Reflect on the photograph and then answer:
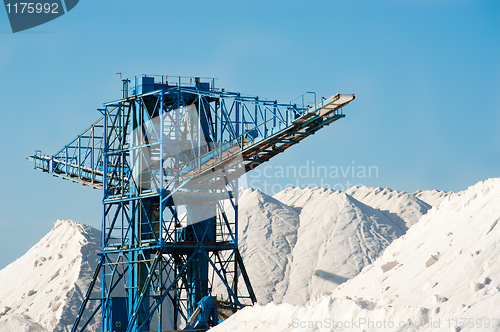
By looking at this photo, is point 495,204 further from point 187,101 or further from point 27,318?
point 27,318

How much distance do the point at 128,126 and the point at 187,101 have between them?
12.3 feet

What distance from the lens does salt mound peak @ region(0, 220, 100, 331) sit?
4659 cm

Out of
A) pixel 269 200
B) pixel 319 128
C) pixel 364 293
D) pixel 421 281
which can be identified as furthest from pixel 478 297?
pixel 269 200

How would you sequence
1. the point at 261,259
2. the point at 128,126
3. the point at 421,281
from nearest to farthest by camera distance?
the point at 421,281
the point at 128,126
the point at 261,259

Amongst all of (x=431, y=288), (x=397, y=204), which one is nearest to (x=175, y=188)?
(x=431, y=288)

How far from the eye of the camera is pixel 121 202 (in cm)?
3616

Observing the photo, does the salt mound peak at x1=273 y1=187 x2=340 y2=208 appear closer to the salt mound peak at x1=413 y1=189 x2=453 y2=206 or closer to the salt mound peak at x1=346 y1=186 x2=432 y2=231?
the salt mound peak at x1=346 y1=186 x2=432 y2=231

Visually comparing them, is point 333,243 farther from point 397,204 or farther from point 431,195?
point 431,195

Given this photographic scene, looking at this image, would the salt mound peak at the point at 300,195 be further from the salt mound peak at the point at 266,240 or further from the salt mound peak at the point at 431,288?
the salt mound peak at the point at 431,288

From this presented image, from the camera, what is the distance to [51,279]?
5281 cm

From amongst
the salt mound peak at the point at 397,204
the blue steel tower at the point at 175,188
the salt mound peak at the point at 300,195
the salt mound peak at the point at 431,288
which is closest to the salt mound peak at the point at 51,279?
the blue steel tower at the point at 175,188

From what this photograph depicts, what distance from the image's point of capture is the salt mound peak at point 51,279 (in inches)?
1834

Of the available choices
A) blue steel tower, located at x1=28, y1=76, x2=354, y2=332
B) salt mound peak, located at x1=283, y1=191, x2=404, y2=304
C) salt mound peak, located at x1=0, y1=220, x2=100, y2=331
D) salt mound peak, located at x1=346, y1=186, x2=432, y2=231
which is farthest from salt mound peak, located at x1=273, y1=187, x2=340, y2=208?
blue steel tower, located at x1=28, y1=76, x2=354, y2=332

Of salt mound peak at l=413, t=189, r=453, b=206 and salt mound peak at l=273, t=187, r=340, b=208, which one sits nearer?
salt mound peak at l=273, t=187, r=340, b=208
